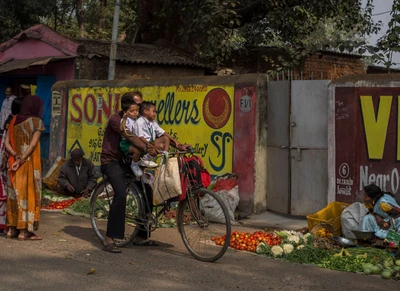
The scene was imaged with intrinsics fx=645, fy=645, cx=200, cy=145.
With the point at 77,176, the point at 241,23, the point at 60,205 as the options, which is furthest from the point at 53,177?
the point at 241,23

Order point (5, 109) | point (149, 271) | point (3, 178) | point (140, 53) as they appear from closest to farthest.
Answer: point (149, 271), point (3, 178), point (5, 109), point (140, 53)

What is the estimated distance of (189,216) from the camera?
22.7ft

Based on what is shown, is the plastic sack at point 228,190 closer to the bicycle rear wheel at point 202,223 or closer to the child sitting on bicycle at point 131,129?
the bicycle rear wheel at point 202,223

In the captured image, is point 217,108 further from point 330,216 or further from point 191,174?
point 191,174

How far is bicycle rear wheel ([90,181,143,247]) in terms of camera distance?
7.32 m

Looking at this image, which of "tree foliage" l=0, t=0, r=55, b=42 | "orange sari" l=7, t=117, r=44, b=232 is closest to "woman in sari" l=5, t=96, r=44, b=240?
"orange sari" l=7, t=117, r=44, b=232

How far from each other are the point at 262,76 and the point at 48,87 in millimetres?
9629

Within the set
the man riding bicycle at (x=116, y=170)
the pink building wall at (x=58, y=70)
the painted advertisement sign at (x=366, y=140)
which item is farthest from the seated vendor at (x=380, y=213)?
the pink building wall at (x=58, y=70)

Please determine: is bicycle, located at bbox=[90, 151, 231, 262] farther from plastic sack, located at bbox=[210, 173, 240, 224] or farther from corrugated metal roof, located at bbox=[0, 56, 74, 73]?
corrugated metal roof, located at bbox=[0, 56, 74, 73]

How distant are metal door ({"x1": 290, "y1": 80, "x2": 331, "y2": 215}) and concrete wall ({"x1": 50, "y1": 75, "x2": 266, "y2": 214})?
54cm

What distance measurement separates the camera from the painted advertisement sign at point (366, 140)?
8062 millimetres

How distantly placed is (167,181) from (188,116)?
4088mm

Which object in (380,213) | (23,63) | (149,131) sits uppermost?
(23,63)

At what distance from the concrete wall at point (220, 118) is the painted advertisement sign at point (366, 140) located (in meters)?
1.39
